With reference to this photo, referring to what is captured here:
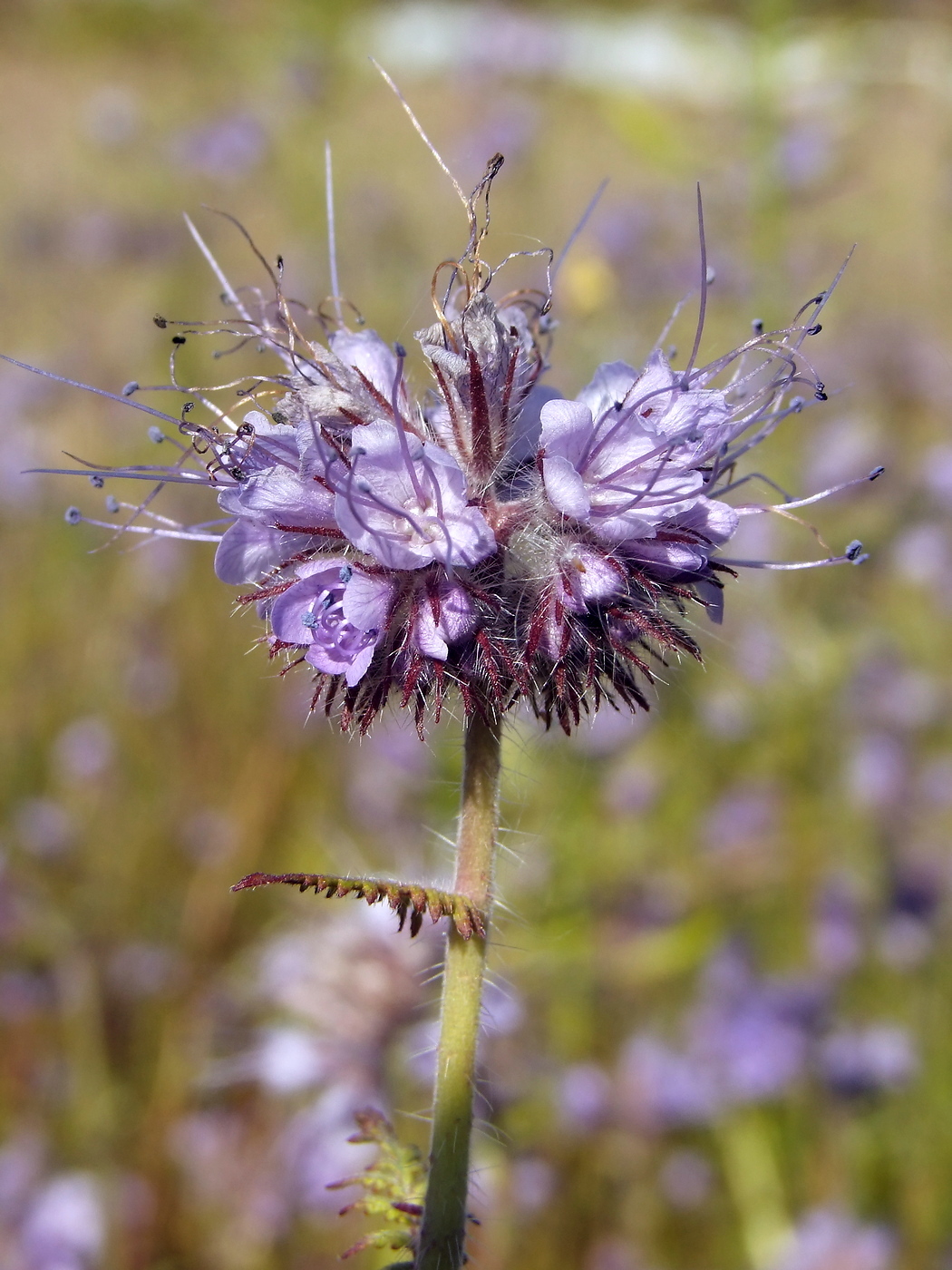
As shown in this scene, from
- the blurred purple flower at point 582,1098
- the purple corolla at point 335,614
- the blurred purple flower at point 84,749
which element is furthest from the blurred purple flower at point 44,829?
the purple corolla at point 335,614

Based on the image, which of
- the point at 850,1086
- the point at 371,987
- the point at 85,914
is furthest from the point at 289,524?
the point at 85,914

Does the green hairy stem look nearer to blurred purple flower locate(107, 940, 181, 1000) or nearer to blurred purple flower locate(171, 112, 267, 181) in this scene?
blurred purple flower locate(107, 940, 181, 1000)

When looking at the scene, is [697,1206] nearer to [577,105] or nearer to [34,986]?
[34,986]

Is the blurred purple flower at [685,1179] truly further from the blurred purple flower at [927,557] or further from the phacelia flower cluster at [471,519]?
the phacelia flower cluster at [471,519]

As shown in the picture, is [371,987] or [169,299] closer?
[371,987]

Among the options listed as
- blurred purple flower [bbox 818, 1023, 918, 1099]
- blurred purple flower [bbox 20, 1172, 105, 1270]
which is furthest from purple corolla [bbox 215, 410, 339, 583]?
blurred purple flower [bbox 818, 1023, 918, 1099]

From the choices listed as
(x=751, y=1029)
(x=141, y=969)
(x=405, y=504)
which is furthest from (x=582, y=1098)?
(x=405, y=504)

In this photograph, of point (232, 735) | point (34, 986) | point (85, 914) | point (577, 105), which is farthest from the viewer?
point (577, 105)
